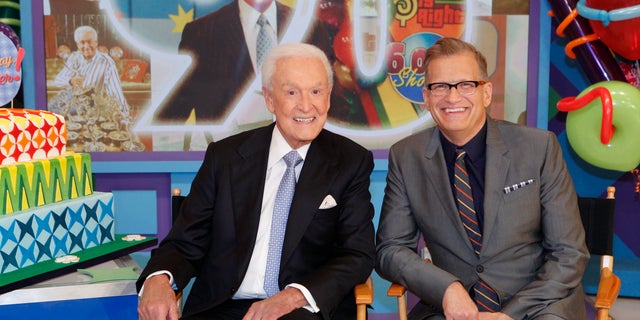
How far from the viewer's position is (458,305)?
7.91ft

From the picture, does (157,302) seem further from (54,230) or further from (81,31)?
(81,31)

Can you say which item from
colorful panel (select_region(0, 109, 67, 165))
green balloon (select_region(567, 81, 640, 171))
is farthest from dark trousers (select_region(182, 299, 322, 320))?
green balloon (select_region(567, 81, 640, 171))

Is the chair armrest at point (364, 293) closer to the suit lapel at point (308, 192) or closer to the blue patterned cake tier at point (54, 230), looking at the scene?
the suit lapel at point (308, 192)

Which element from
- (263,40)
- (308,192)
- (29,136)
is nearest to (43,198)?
(29,136)

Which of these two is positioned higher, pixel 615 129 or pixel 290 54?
pixel 290 54

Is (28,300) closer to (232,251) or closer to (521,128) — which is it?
(232,251)

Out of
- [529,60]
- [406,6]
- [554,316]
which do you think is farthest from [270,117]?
[554,316]

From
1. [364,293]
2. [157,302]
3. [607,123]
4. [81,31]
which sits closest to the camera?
[157,302]

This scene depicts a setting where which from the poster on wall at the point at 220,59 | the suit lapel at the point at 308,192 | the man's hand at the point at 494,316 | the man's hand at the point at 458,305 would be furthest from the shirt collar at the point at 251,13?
the man's hand at the point at 494,316

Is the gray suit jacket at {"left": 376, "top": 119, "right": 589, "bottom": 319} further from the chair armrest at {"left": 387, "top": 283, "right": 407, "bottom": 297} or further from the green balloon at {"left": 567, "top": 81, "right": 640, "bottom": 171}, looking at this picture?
the green balloon at {"left": 567, "top": 81, "right": 640, "bottom": 171}

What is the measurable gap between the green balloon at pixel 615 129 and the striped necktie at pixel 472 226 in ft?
4.76

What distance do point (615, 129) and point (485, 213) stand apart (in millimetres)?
1558

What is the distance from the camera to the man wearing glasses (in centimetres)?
249

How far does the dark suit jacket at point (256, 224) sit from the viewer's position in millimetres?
2590
